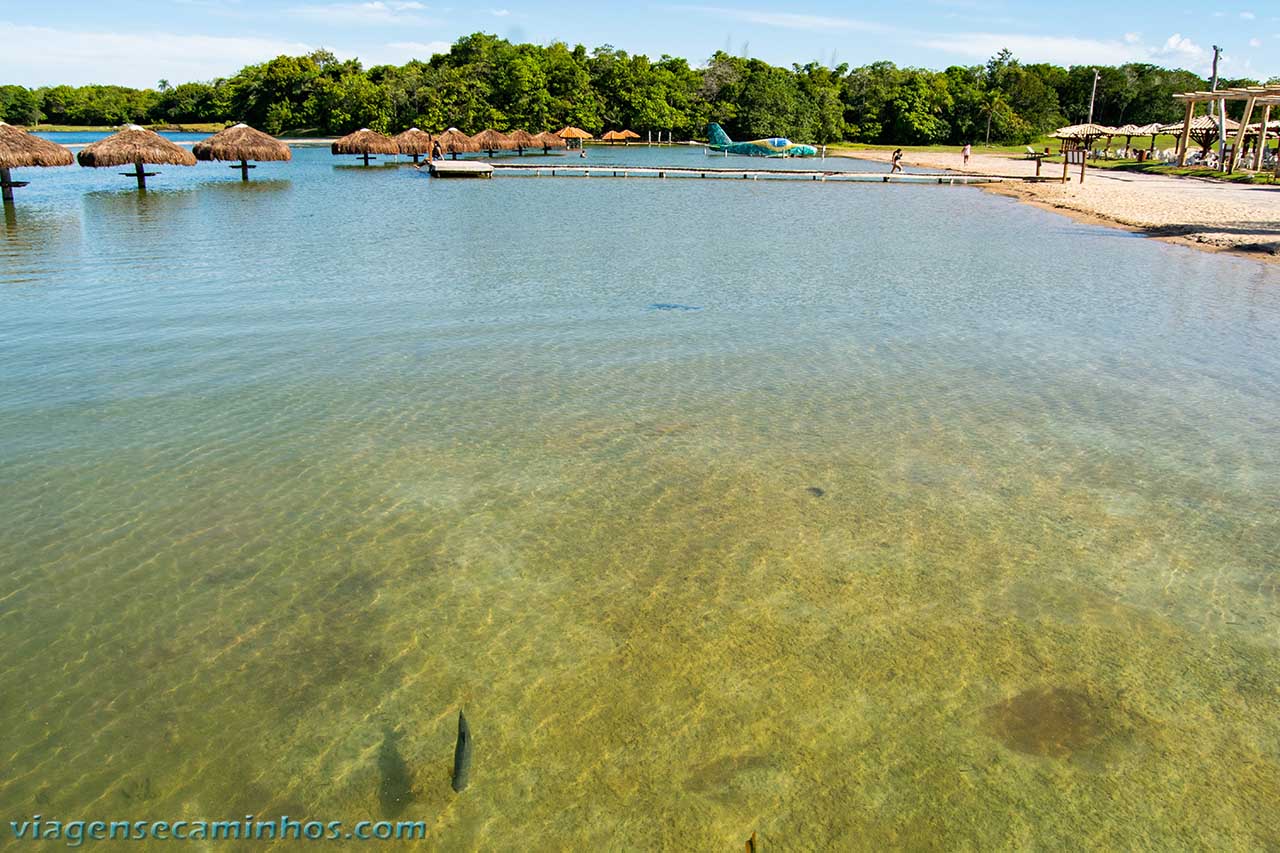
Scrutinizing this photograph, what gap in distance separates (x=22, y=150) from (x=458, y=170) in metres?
18.7

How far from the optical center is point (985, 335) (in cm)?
1240

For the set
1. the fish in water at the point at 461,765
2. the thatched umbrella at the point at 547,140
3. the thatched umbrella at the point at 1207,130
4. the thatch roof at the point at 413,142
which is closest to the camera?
the fish in water at the point at 461,765

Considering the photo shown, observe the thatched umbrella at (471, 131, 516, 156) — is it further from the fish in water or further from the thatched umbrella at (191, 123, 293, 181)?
the fish in water

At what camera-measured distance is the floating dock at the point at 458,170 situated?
140ft

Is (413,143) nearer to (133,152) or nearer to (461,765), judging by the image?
(133,152)

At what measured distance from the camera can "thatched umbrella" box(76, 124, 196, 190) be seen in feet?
109

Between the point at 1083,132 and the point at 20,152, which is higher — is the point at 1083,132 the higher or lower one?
the higher one

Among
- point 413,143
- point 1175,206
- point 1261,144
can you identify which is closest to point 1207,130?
point 1261,144

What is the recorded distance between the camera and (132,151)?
1342 inches

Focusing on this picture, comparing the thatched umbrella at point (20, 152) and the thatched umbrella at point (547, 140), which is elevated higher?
the thatched umbrella at point (547, 140)

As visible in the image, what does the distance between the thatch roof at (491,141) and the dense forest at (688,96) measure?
2018 centimetres

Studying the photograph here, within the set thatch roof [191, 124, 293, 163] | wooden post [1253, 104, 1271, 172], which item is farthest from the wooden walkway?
thatch roof [191, 124, 293, 163]

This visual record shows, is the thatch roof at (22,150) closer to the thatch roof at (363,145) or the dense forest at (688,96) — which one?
the thatch roof at (363,145)

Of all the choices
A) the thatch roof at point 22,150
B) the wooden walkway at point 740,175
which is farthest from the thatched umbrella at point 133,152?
the wooden walkway at point 740,175
